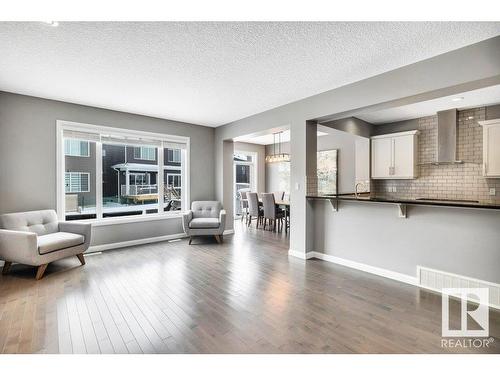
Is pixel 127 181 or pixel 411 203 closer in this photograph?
pixel 411 203

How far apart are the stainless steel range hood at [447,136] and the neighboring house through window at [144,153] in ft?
18.5

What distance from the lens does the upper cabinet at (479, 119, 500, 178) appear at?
4117mm

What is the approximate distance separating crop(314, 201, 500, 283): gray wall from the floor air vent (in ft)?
0.17

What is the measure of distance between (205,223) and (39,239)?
8.16ft

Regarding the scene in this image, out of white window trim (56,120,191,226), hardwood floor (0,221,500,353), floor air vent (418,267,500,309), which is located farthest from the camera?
white window trim (56,120,191,226)

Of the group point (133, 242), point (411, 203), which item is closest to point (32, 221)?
point (133, 242)

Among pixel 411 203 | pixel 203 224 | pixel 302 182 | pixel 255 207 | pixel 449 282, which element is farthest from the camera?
pixel 255 207

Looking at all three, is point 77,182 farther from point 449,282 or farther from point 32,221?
point 449,282

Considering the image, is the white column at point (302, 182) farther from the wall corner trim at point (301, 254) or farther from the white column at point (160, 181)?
the white column at point (160, 181)

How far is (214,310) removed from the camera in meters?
2.40

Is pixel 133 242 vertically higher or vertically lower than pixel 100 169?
lower

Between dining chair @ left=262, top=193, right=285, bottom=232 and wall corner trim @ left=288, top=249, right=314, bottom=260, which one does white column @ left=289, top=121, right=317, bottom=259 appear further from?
dining chair @ left=262, top=193, right=285, bottom=232

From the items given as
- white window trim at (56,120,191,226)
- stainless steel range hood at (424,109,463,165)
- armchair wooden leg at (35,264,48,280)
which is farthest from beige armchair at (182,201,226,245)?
stainless steel range hood at (424,109,463,165)
